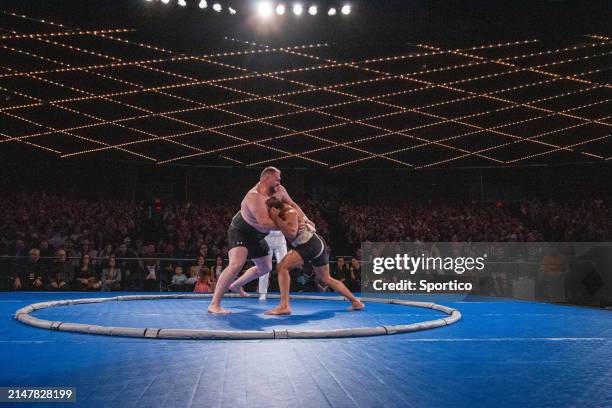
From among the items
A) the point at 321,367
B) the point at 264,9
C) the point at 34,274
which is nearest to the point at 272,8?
the point at 264,9

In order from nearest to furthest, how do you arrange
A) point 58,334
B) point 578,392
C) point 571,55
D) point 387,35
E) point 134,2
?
1. point 578,392
2. point 58,334
3. point 134,2
4. point 387,35
5. point 571,55

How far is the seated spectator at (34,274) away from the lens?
9672 mm

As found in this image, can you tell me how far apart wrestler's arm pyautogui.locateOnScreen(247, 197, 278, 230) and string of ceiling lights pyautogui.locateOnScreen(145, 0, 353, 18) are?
4.30 metres

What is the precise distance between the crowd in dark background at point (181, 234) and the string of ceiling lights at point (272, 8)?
4806 mm

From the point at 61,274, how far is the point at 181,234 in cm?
316

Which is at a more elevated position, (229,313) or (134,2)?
(134,2)

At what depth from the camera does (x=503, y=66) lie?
11.0 m

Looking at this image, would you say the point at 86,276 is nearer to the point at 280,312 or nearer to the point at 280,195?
the point at 280,195

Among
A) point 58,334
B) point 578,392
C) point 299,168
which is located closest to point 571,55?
point 578,392

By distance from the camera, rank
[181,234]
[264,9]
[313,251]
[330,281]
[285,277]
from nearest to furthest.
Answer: [285,277]
[313,251]
[330,281]
[264,9]
[181,234]

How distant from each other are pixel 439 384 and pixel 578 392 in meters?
0.60

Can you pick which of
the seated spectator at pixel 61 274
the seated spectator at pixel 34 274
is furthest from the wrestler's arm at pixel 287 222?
the seated spectator at pixel 34 274

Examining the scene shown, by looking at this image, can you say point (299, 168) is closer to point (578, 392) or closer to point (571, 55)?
point (571, 55)

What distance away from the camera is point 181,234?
12.5 metres
